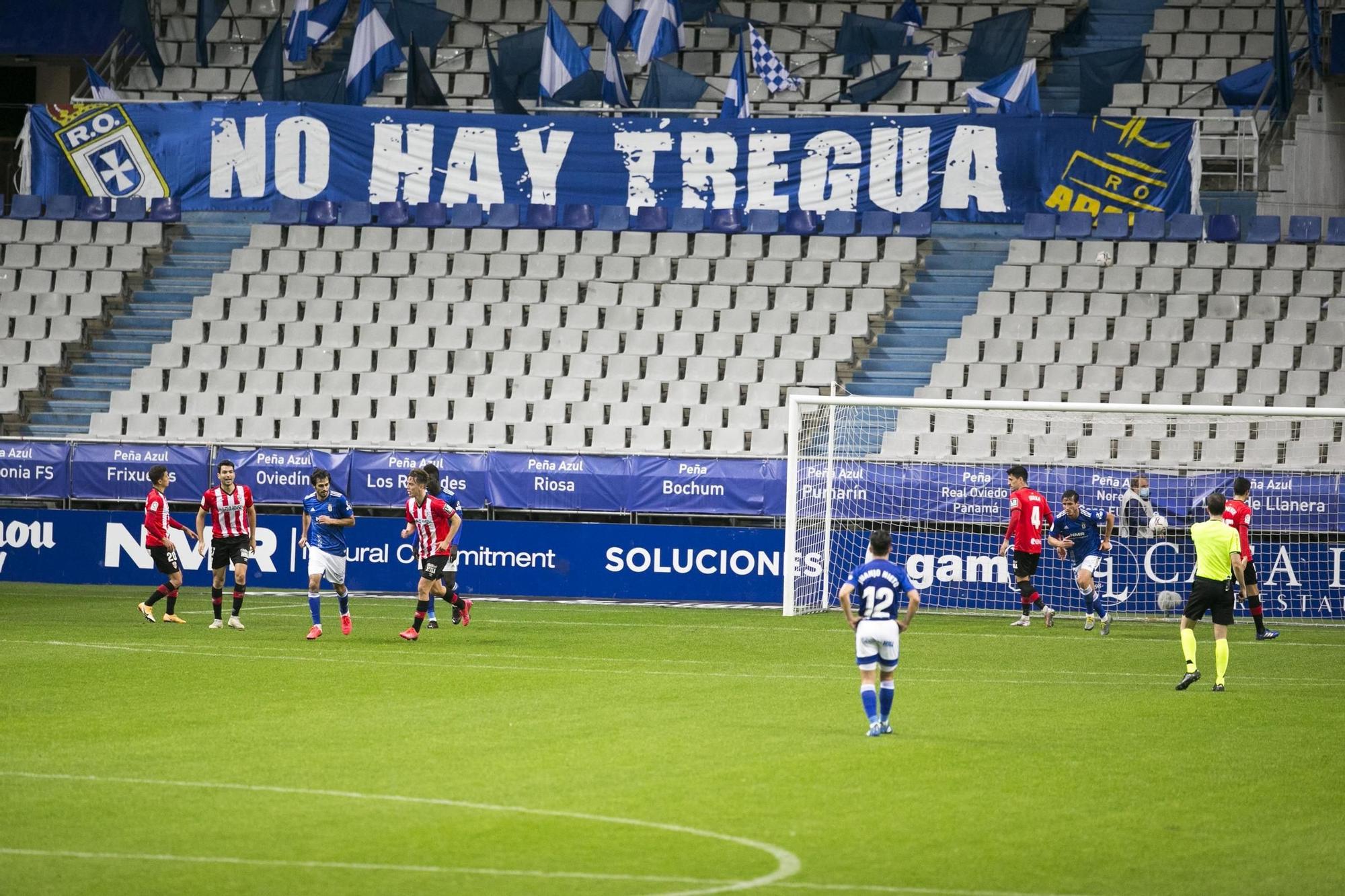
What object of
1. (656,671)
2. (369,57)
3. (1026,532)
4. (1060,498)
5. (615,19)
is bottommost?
(656,671)

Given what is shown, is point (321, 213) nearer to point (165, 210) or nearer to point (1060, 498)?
point (165, 210)

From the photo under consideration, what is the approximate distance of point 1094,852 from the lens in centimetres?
845

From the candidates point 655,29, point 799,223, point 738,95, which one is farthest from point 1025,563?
point 655,29

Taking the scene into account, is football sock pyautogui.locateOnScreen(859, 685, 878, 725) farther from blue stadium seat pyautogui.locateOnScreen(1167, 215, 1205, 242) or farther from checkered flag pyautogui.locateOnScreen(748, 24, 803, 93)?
checkered flag pyautogui.locateOnScreen(748, 24, 803, 93)

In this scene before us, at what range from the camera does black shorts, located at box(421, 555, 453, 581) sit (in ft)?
63.1

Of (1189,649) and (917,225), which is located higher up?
(917,225)

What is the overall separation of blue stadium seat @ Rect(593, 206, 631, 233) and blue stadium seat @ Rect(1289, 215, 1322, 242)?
1160cm

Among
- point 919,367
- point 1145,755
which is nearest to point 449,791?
point 1145,755

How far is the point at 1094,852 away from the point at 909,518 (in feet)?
Answer: 53.6

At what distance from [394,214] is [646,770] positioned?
22174 mm

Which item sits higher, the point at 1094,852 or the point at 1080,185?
the point at 1080,185

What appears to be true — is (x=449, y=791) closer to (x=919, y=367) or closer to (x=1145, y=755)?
(x=1145, y=755)

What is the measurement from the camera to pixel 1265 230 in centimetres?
2862

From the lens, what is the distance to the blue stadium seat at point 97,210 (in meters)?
32.1
